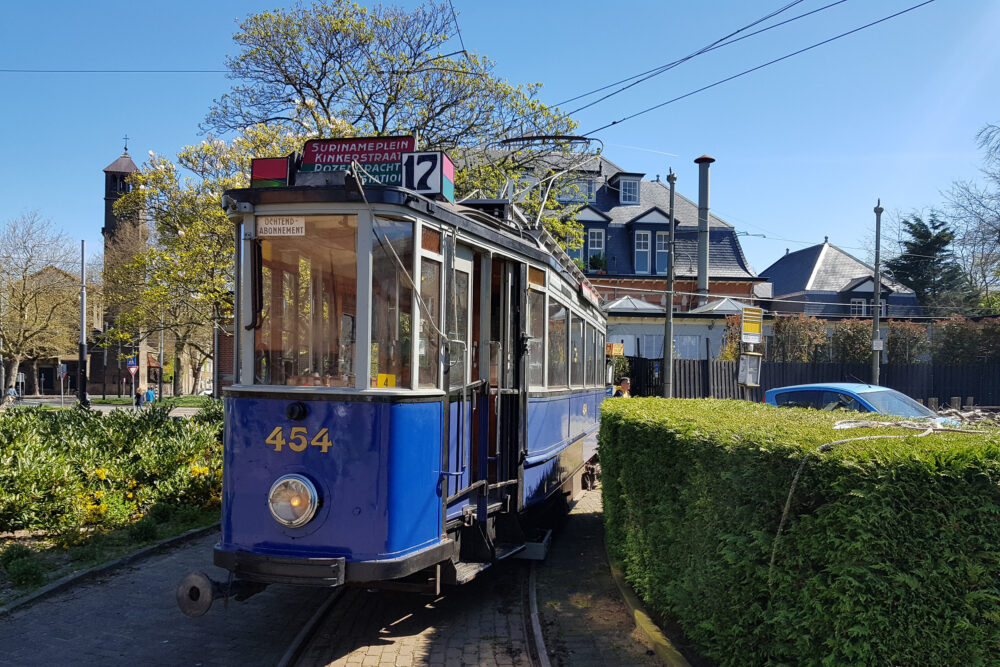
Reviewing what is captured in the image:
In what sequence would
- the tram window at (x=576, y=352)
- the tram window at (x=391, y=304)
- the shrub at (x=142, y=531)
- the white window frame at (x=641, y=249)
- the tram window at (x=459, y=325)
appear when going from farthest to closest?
the white window frame at (x=641, y=249) → the tram window at (x=576, y=352) → the shrub at (x=142, y=531) → the tram window at (x=459, y=325) → the tram window at (x=391, y=304)

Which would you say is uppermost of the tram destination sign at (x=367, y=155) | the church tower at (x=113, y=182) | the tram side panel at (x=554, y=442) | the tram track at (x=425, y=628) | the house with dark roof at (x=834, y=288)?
the church tower at (x=113, y=182)

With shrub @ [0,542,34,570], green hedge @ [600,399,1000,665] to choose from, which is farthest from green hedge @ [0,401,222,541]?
green hedge @ [600,399,1000,665]

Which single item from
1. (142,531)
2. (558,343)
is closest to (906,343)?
(558,343)

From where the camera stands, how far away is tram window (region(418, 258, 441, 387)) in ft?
17.3

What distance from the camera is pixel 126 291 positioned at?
2558 cm

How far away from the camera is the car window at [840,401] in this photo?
11.3 m

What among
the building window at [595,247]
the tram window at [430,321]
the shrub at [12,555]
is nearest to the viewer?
the tram window at [430,321]

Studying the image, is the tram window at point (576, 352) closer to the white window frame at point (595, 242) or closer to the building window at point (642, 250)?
the white window frame at point (595, 242)

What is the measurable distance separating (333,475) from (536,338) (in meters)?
2.92

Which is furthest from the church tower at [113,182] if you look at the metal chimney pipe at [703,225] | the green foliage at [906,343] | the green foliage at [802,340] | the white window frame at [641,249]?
the green foliage at [906,343]

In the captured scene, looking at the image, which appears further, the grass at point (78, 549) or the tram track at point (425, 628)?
the grass at point (78, 549)

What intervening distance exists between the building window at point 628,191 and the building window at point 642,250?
2961mm

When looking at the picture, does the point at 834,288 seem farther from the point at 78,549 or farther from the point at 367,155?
the point at 78,549

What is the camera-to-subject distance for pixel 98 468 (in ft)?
29.9
